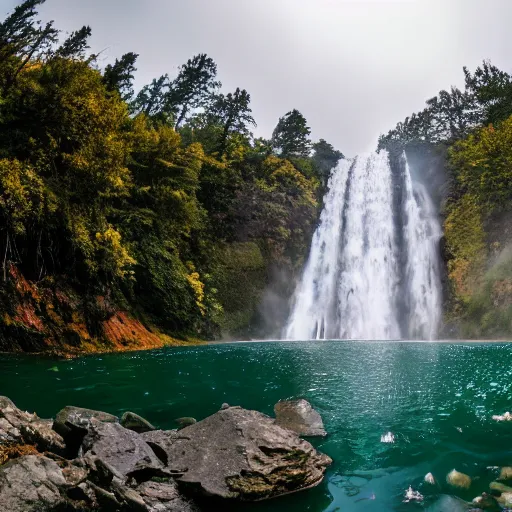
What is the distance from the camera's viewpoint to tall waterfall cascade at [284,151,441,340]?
3056cm

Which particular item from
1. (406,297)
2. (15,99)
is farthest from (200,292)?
(406,297)

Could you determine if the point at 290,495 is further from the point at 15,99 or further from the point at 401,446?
the point at 15,99

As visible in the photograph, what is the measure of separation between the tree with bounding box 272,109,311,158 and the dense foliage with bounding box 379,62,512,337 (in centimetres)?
1462

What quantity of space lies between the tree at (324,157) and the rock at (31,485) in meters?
40.0

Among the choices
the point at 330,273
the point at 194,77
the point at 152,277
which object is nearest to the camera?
the point at 152,277

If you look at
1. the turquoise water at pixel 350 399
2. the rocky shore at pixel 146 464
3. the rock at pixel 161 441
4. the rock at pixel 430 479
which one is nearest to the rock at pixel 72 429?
the rocky shore at pixel 146 464

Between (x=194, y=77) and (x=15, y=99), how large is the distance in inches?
1070

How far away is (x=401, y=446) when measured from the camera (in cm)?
639

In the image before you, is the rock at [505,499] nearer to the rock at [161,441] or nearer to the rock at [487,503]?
the rock at [487,503]

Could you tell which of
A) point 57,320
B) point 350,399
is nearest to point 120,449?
point 350,399

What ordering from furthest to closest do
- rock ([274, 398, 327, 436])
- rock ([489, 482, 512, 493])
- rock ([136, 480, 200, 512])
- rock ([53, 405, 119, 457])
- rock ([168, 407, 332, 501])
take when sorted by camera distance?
→ rock ([274, 398, 327, 436]), rock ([53, 405, 119, 457]), rock ([168, 407, 332, 501]), rock ([489, 482, 512, 493]), rock ([136, 480, 200, 512])

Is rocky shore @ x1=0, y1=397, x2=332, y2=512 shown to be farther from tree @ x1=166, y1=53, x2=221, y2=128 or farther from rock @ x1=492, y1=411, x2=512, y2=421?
tree @ x1=166, y1=53, x2=221, y2=128

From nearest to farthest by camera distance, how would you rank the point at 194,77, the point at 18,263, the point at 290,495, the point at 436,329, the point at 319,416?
the point at 290,495, the point at 319,416, the point at 18,263, the point at 436,329, the point at 194,77

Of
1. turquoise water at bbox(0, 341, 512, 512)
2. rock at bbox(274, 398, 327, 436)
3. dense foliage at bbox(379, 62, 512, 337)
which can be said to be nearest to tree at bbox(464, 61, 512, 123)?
dense foliage at bbox(379, 62, 512, 337)
